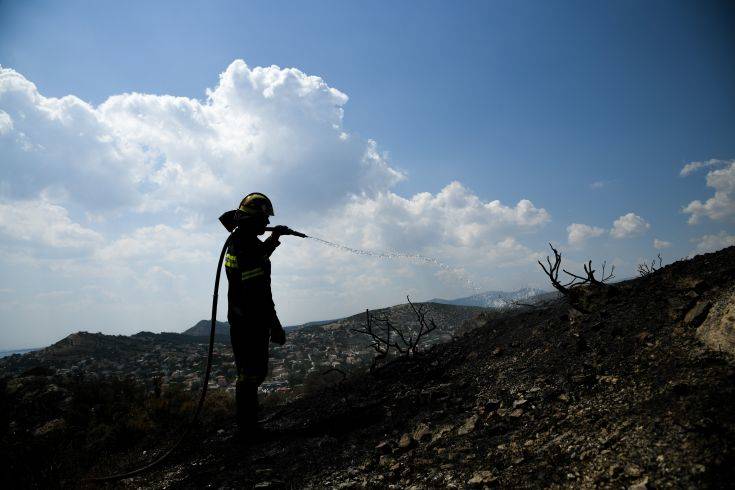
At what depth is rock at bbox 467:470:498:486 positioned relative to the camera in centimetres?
213

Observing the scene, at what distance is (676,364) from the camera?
2566 mm

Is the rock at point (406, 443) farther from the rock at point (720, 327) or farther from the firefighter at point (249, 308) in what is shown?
the rock at point (720, 327)

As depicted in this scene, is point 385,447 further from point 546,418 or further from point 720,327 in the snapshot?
point 720,327

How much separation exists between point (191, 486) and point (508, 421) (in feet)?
9.41

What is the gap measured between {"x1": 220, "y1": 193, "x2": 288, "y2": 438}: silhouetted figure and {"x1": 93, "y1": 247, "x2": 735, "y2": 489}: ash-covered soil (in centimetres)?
56

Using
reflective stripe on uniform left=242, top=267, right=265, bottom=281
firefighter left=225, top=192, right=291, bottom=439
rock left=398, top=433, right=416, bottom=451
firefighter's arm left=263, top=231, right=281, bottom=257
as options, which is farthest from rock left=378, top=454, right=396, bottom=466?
firefighter's arm left=263, top=231, right=281, bottom=257

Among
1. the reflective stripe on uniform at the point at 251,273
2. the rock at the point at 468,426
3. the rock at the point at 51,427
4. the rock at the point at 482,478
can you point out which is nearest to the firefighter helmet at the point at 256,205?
the reflective stripe on uniform at the point at 251,273

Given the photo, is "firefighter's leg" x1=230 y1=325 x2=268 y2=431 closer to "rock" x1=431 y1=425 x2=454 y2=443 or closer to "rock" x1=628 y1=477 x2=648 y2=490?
"rock" x1=431 y1=425 x2=454 y2=443

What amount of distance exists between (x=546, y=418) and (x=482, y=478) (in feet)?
2.56

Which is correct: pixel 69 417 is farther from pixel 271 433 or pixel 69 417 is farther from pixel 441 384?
pixel 441 384

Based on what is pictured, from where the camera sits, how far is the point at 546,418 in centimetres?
261

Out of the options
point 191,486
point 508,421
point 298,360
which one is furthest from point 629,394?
point 298,360

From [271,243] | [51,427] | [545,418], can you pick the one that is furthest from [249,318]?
[51,427]

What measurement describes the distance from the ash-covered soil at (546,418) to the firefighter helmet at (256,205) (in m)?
2.67
